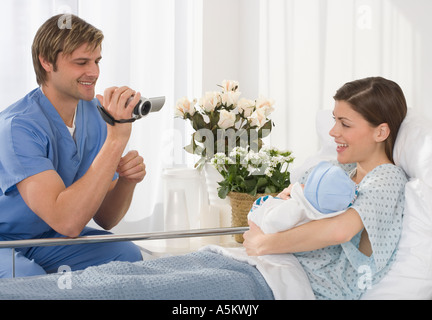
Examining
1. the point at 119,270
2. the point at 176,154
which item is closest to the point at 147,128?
the point at 176,154

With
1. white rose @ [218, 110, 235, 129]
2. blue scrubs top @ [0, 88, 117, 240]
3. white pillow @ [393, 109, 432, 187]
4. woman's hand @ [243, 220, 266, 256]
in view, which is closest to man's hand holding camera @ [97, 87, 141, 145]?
blue scrubs top @ [0, 88, 117, 240]

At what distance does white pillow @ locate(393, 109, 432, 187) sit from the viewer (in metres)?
0.99

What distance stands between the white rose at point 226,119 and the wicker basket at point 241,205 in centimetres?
22

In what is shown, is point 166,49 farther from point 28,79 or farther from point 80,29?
point 80,29

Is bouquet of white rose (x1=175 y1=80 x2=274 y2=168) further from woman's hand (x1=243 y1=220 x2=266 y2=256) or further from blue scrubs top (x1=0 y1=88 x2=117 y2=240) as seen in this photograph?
woman's hand (x1=243 y1=220 x2=266 y2=256)

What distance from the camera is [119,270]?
933 millimetres

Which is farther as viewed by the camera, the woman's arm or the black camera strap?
the black camera strap

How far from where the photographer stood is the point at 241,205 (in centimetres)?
152

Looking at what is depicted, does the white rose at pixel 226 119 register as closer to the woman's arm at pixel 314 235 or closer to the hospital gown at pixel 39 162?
the hospital gown at pixel 39 162

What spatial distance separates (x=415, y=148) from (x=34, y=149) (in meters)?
0.83

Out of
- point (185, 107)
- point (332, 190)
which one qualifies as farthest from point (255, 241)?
point (185, 107)

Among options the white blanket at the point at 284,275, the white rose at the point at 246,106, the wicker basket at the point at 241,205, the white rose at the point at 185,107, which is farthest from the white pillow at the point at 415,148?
the white rose at the point at 185,107
